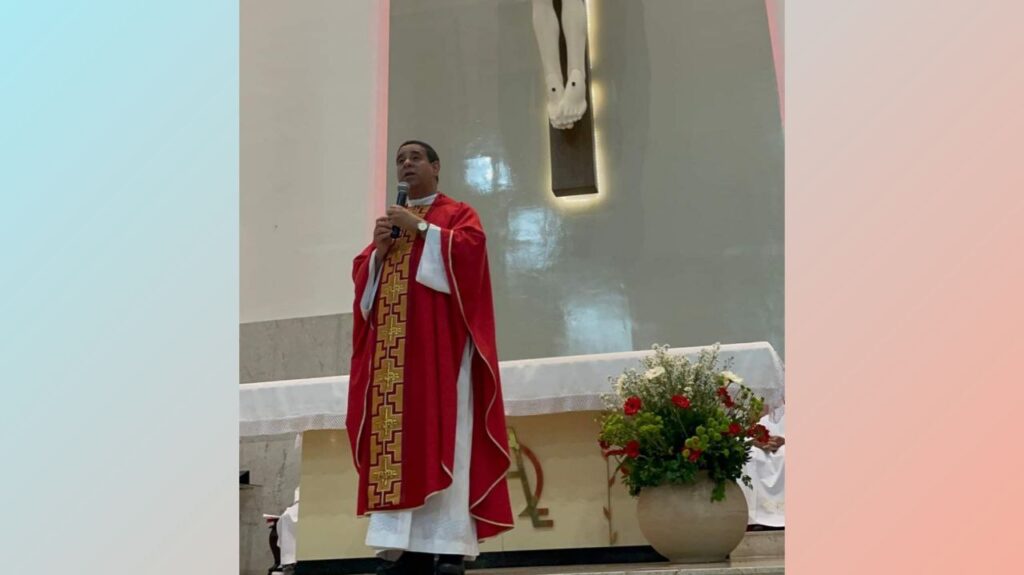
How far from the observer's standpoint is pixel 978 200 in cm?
82

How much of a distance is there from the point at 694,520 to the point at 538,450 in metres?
0.91

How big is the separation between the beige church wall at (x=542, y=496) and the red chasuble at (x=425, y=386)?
23.8 inches

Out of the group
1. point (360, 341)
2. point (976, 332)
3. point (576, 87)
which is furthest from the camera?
point (576, 87)

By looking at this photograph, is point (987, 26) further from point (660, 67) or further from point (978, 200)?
point (660, 67)

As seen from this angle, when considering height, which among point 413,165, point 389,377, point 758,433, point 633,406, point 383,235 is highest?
point 413,165

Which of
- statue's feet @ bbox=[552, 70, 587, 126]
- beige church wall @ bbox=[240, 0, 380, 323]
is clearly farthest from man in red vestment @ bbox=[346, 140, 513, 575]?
beige church wall @ bbox=[240, 0, 380, 323]

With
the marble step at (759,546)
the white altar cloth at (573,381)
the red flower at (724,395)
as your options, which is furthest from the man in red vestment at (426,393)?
the marble step at (759,546)

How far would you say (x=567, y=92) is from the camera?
20.5 feet

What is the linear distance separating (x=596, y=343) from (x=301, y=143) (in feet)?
7.71

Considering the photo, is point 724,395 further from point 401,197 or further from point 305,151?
point 305,151

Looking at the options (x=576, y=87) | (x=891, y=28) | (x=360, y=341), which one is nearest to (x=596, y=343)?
(x=576, y=87)

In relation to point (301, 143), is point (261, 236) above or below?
below

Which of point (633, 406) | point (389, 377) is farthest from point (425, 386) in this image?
point (633, 406)

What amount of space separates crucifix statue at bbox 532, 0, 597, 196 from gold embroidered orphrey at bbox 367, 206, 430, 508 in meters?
2.27
